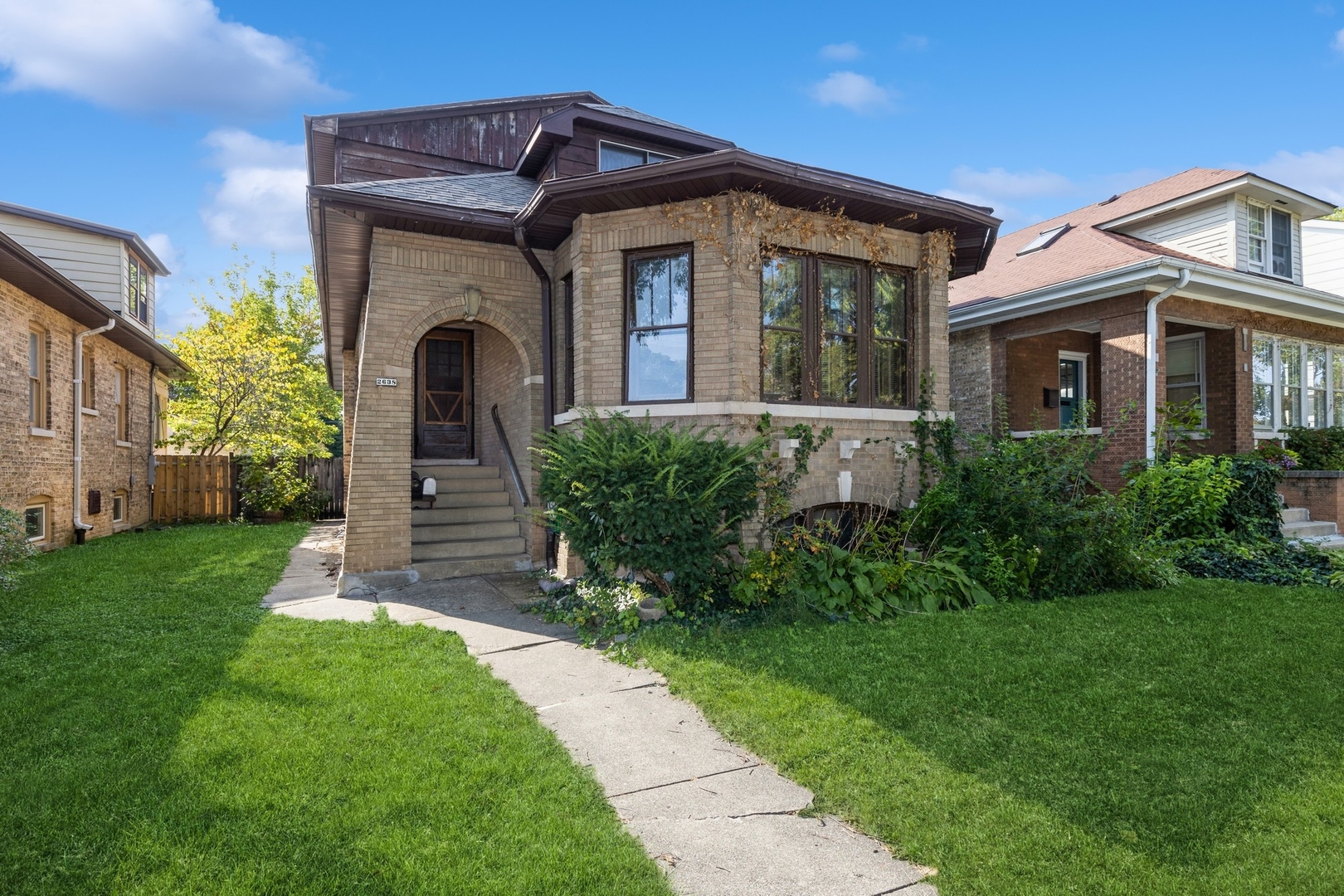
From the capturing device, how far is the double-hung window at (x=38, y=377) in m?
10.9

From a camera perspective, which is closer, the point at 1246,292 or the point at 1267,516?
the point at 1267,516

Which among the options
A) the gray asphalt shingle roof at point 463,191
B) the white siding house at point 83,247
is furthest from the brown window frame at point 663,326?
the white siding house at point 83,247

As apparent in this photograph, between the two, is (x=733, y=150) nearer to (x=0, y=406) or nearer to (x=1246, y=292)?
(x=1246, y=292)

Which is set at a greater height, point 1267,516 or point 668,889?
point 1267,516

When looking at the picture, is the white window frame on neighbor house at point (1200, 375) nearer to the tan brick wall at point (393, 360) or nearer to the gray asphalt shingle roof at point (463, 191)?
the gray asphalt shingle roof at point (463, 191)

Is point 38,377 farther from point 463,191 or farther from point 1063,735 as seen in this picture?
point 1063,735

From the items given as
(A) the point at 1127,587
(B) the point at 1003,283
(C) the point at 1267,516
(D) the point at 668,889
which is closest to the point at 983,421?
(B) the point at 1003,283

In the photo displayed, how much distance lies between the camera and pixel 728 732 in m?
3.85

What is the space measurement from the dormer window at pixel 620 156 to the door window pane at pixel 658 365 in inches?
131

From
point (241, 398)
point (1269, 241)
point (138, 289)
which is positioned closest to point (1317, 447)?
point (1269, 241)

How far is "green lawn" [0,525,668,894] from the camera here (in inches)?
98.4

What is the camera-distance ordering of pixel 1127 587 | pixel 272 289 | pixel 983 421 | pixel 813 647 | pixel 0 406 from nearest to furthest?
pixel 813 647 < pixel 1127 587 < pixel 0 406 < pixel 983 421 < pixel 272 289

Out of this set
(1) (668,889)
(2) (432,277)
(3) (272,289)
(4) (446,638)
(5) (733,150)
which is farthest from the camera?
(3) (272,289)

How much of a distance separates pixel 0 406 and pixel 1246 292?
18.0m
